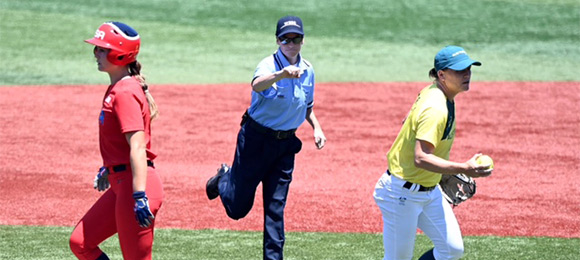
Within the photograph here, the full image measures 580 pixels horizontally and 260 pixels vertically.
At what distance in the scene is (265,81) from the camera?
718cm

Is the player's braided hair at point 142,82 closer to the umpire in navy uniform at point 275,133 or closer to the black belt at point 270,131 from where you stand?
the umpire in navy uniform at point 275,133

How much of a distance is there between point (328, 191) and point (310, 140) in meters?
3.06

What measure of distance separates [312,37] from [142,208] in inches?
732

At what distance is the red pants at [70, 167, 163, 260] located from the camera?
5.84 m

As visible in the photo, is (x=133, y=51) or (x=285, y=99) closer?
(x=133, y=51)

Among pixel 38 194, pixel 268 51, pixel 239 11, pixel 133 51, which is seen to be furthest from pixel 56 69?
pixel 133 51

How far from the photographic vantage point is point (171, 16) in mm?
25984

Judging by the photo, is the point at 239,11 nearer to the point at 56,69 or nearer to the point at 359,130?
the point at 56,69

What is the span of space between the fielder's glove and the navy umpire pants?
1335mm

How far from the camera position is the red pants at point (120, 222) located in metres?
5.84

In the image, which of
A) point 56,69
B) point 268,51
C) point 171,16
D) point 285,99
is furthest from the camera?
point 171,16

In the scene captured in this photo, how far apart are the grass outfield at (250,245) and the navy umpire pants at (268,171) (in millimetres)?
1119

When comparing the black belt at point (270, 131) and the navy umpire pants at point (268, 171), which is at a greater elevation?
the black belt at point (270, 131)

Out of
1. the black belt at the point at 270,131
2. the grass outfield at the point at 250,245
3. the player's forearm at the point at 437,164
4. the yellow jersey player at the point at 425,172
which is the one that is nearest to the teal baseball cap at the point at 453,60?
the yellow jersey player at the point at 425,172
